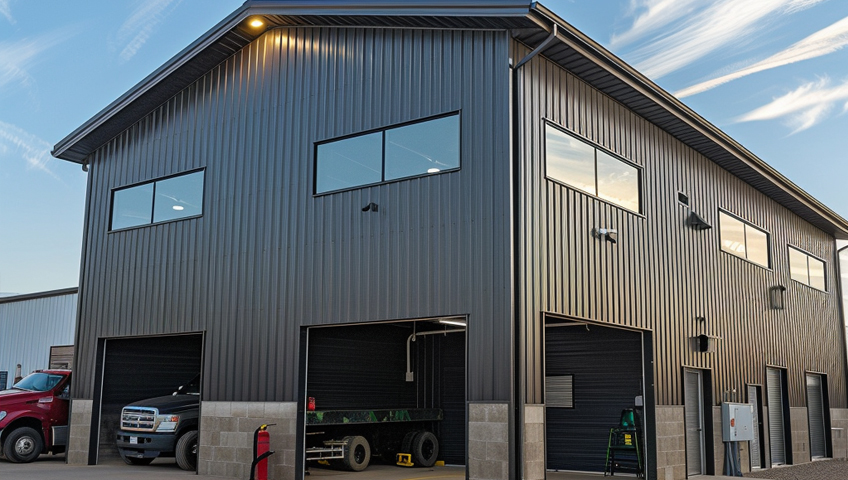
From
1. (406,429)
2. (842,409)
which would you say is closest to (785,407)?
(842,409)

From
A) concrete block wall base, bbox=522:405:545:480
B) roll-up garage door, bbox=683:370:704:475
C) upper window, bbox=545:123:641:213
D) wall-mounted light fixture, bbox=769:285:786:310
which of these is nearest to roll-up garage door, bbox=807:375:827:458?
wall-mounted light fixture, bbox=769:285:786:310

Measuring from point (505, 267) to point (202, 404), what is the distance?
22.5ft

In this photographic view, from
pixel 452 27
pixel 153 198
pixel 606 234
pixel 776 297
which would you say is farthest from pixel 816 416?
pixel 153 198

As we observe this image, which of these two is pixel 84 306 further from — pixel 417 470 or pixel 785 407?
pixel 785 407

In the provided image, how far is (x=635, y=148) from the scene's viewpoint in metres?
15.4

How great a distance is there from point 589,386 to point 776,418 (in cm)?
627

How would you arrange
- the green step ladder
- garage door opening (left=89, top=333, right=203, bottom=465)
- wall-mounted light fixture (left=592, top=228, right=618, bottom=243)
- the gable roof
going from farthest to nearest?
garage door opening (left=89, top=333, right=203, bottom=465), the green step ladder, wall-mounted light fixture (left=592, top=228, right=618, bottom=243), the gable roof

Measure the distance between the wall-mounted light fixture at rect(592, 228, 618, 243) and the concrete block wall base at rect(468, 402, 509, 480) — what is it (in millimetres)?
3762

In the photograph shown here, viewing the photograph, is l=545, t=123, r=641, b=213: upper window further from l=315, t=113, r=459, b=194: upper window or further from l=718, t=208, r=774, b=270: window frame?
l=718, t=208, r=774, b=270: window frame

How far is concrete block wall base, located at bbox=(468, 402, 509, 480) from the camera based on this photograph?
1115 cm

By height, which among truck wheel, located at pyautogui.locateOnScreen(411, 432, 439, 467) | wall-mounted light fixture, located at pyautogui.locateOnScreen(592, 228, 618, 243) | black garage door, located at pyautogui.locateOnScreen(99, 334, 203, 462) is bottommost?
truck wheel, located at pyautogui.locateOnScreen(411, 432, 439, 467)

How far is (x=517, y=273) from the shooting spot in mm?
11672

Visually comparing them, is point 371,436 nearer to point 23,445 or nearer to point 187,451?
point 187,451

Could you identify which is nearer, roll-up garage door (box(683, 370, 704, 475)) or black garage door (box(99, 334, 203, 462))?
roll-up garage door (box(683, 370, 704, 475))
